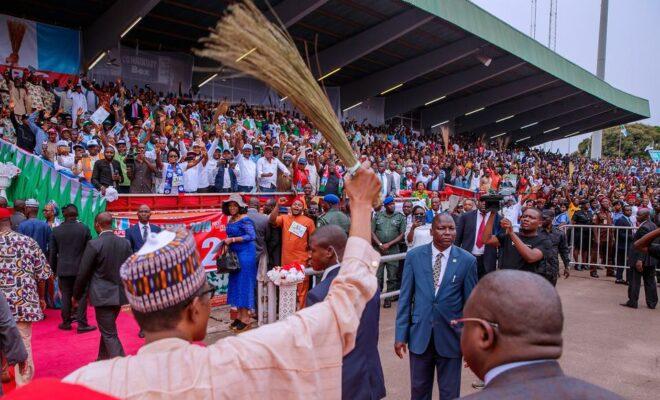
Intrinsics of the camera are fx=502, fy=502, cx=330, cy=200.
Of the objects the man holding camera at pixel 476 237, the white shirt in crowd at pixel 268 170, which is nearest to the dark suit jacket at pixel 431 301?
the man holding camera at pixel 476 237

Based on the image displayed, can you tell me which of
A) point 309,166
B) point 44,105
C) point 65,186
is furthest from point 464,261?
point 44,105

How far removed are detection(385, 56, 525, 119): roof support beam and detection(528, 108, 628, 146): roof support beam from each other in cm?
1535

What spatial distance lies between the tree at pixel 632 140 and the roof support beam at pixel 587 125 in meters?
21.8

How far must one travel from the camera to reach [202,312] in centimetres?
155

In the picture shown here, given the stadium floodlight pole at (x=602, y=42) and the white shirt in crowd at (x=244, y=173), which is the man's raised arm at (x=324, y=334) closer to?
the white shirt in crowd at (x=244, y=173)

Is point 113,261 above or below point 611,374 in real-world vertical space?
above

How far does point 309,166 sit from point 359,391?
29.5 ft

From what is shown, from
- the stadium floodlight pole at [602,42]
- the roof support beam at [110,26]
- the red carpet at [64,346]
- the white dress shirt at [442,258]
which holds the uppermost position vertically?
the stadium floodlight pole at [602,42]

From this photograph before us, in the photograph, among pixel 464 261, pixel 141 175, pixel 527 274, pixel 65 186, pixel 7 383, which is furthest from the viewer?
pixel 141 175

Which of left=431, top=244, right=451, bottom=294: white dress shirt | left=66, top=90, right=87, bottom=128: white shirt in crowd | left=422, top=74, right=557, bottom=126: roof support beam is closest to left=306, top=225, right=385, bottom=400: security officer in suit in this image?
left=431, top=244, right=451, bottom=294: white dress shirt

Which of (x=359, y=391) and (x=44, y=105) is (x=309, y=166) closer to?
(x=44, y=105)

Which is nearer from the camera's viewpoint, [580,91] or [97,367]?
[97,367]

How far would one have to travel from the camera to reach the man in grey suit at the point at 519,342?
4.27 ft

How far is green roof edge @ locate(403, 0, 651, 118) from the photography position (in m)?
17.8
